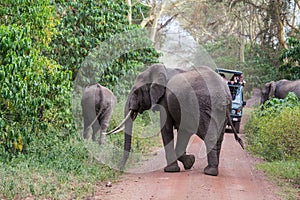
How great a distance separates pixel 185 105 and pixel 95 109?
4.42m

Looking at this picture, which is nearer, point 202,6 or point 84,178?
point 84,178

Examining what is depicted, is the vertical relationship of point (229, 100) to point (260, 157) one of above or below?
above

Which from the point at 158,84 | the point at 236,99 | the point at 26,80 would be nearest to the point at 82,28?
the point at 158,84

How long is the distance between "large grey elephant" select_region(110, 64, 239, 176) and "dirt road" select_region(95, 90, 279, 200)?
1.41ft

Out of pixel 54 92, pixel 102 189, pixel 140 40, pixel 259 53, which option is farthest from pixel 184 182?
pixel 259 53

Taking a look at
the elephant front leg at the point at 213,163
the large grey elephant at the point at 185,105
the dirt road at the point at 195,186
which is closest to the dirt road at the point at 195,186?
the dirt road at the point at 195,186

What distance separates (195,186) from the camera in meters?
9.02

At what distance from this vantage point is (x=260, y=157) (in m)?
13.4

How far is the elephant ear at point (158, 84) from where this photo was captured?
11.1 metres

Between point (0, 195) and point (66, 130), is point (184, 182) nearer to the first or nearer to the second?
point (0, 195)

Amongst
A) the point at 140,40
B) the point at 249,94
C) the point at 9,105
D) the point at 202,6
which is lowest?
the point at 249,94

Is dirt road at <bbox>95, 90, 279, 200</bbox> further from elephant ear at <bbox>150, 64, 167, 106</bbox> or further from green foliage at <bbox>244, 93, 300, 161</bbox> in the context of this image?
elephant ear at <bbox>150, 64, 167, 106</bbox>

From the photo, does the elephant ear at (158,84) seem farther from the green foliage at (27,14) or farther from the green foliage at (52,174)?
the green foliage at (27,14)

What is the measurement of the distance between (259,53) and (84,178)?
29478 millimetres
